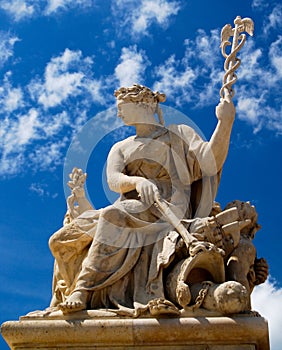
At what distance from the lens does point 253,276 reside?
891cm

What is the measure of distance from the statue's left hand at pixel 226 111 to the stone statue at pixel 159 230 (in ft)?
0.04

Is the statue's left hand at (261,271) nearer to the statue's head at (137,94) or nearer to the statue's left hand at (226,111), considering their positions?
the statue's left hand at (226,111)

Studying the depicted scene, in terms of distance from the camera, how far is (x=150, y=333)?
7.70 metres

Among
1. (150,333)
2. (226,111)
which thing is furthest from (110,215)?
(226,111)

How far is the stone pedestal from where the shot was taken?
303 inches

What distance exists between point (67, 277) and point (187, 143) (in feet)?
7.87

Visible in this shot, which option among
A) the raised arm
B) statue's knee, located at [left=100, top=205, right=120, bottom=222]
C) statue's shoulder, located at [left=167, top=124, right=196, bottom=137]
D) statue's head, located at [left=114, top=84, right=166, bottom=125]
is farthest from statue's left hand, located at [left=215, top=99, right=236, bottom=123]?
statue's knee, located at [left=100, top=205, right=120, bottom=222]

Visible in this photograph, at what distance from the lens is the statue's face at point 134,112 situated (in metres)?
9.58

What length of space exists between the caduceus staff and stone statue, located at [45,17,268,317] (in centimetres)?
1

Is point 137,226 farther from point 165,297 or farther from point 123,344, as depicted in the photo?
point 123,344

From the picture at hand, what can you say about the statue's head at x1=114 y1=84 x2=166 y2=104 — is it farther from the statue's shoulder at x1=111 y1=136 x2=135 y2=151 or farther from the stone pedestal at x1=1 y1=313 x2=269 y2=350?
the stone pedestal at x1=1 y1=313 x2=269 y2=350

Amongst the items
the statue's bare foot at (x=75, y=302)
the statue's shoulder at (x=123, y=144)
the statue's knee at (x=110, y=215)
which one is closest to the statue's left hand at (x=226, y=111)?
the statue's shoulder at (x=123, y=144)

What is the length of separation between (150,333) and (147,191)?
1920 millimetres

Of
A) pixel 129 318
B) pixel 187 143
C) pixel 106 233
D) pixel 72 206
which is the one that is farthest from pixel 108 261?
pixel 187 143
